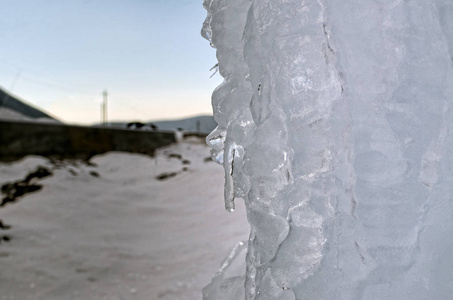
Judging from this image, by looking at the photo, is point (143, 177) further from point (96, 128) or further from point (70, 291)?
point (70, 291)

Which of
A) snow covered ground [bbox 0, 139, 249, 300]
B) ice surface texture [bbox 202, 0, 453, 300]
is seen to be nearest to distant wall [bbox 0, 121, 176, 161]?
snow covered ground [bbox 0, 139, 249, 300]

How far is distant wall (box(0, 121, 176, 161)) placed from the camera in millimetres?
5039

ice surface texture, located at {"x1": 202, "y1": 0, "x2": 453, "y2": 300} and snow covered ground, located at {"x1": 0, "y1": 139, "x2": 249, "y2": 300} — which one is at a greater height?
ice surface texture, located at {"x1": 202, "y1": 0, "x2": 453, "y2": 300}


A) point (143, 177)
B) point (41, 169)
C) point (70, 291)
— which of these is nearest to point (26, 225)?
point (41, 169)

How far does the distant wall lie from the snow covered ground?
118mm

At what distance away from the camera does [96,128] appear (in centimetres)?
589

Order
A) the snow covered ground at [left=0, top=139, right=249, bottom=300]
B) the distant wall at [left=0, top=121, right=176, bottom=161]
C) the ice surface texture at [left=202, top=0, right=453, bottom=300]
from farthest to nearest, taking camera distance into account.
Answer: the distant wall at [left=0, top=121, right=176, bottom=161] < the snow covered ground at [left=0, top=139, right=249, bottom=300] < the ice surface texture at [left=202, top=0, right=453, bottom=300]

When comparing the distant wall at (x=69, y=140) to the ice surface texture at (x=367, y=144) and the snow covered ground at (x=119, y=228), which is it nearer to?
the snow covered ground at (x=119, y=228)

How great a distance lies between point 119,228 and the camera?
428 cm

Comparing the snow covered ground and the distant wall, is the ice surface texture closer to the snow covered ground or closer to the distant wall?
the snow covered ground

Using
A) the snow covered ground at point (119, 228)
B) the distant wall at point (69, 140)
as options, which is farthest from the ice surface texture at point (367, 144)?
the distant wall at point (69, 140)

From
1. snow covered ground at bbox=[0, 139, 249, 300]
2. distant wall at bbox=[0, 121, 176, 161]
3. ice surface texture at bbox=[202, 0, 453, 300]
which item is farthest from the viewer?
distant wall at bbox=[0, 121, 176, 161]

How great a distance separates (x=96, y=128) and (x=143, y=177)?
0.94m

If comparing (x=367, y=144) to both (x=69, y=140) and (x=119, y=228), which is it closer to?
(x=119, y=228)
